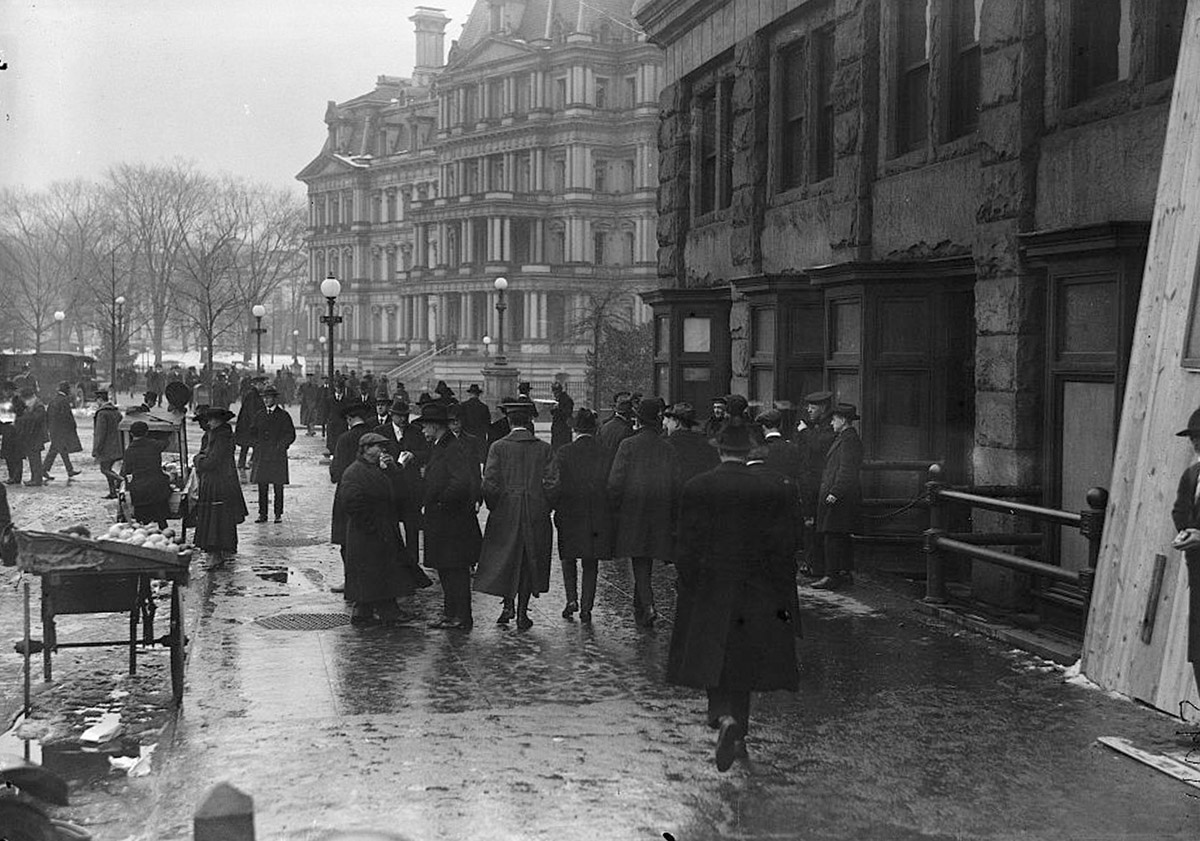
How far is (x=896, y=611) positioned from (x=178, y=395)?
940 cm

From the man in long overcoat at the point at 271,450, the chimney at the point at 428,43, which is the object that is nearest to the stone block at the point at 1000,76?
the man in long overcoat at the point at 271,450

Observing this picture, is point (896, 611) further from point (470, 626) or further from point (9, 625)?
point (9, 625)

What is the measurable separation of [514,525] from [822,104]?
8529 millimetres

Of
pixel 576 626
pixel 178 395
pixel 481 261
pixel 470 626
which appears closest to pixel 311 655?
pixel 470 626

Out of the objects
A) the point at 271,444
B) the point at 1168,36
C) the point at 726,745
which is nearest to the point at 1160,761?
the point at 726,745

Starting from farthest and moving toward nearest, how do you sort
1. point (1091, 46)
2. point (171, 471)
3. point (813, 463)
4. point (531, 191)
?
point (531, 191), point (171, 471), point (813, 463), point (1091, 46)

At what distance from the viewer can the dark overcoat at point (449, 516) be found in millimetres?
12188

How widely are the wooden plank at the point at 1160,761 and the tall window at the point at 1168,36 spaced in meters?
5.43

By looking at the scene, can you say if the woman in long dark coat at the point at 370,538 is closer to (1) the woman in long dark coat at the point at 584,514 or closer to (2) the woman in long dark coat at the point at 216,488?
(1) the woman in long dark coat at the point at 584,514

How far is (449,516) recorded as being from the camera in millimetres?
12289

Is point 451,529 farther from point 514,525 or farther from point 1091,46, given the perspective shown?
point 1091,46

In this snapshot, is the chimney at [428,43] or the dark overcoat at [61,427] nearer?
the dark overcoat at [61,427]

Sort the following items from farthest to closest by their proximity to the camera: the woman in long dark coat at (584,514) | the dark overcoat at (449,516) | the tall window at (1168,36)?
the woman in long dark coat at (584,514)
the dark overcoat at (449,516)
the tall window at (1168,36)

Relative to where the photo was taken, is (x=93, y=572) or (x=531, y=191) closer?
(x=93, y=572)
